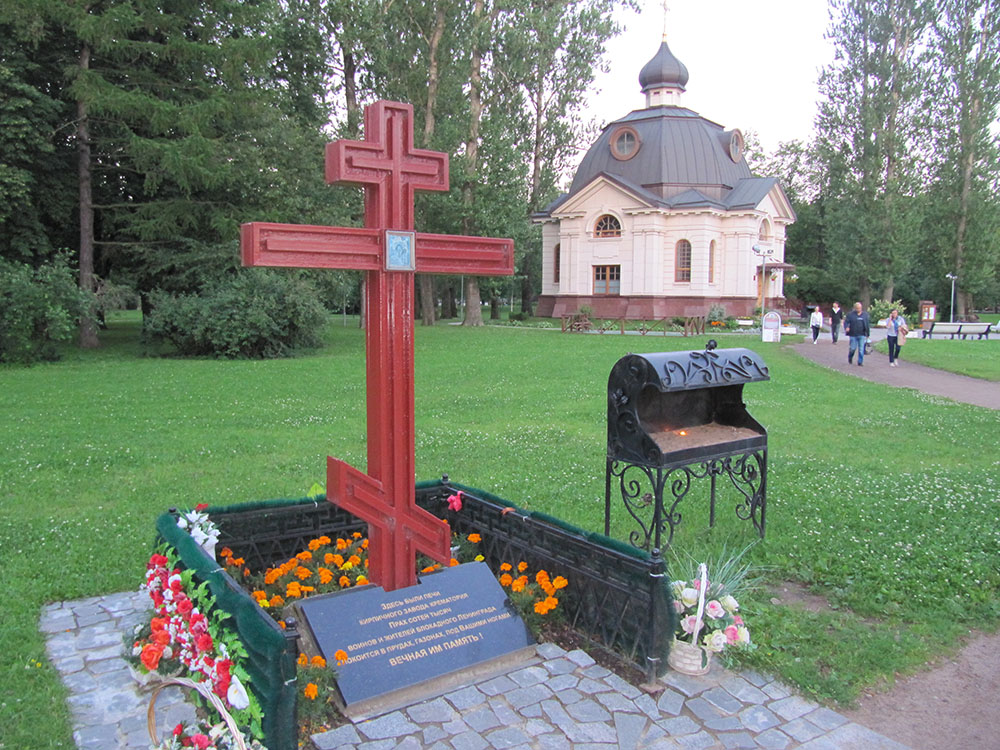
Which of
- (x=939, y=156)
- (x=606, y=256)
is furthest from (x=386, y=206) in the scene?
(x=939, y=156)

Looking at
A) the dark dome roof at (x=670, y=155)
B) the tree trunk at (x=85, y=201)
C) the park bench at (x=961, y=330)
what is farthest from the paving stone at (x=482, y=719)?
the dark dome roof at (x=670, y=155)

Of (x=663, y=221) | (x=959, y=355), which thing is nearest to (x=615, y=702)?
(x=959, y=355)

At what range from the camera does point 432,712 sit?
3.56m

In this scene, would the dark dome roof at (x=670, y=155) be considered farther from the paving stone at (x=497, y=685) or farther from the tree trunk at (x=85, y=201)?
the paving stone at (x=497, y=685)

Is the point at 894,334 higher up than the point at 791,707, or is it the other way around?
the point at 894,334

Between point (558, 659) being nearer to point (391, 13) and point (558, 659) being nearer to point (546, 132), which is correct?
point (391, 13)

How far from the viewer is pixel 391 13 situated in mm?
32812

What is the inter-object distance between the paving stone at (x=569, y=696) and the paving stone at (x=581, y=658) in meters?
0.27

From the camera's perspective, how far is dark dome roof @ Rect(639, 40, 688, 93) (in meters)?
44.9

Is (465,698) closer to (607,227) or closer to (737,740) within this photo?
(737,740)

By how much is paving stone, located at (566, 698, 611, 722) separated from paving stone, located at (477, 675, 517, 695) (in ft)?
1.08

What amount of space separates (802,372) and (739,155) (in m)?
30.0

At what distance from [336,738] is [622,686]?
137 centimetres

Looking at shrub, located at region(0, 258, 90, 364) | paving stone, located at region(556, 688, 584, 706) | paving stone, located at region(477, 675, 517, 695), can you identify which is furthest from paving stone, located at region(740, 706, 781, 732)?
shrub, located at region(0, 258, 90, 364)
